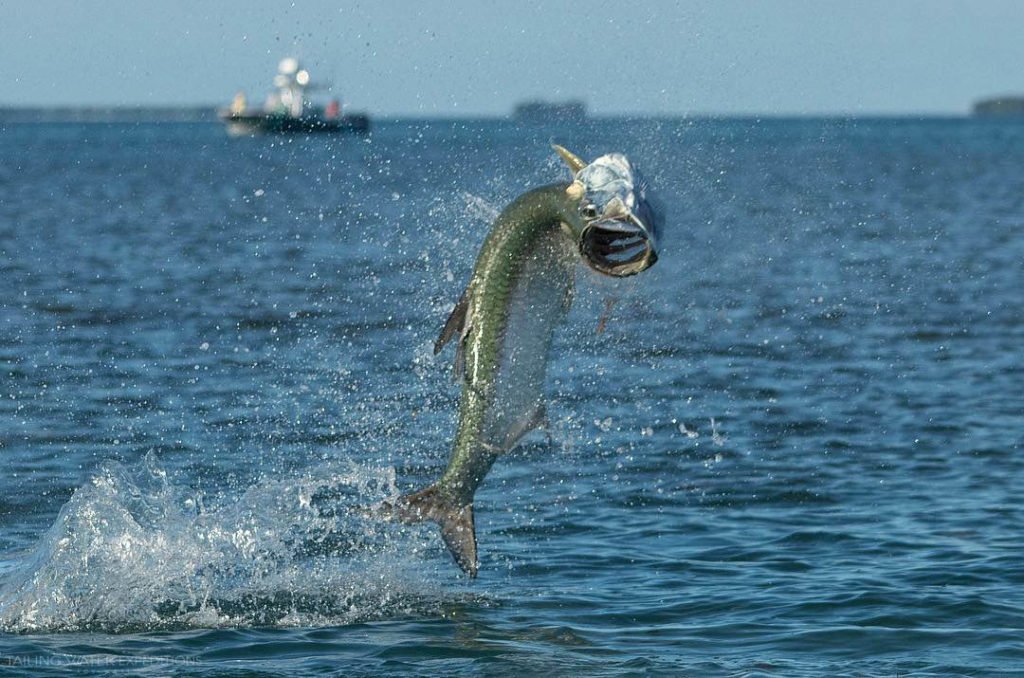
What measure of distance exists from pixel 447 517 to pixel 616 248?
7.47ft

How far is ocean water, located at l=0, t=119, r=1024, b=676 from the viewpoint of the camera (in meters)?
10.2

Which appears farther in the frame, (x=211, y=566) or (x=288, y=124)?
(x=288, y=124)

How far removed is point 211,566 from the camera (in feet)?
37.8

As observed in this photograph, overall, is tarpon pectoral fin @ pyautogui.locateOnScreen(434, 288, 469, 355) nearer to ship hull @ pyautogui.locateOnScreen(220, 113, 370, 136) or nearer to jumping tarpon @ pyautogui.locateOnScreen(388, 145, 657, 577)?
jumping tarpon @ pyautogui.locateOnScreen(388, 145, 657, 577)

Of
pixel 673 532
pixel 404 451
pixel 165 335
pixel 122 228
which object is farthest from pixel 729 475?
pixel 122 228

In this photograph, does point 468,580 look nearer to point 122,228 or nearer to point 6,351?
point 6,351

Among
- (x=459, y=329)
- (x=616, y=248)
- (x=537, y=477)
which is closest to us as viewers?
(x=616, y=248)

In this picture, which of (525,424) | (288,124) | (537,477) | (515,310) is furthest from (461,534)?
(288,124)

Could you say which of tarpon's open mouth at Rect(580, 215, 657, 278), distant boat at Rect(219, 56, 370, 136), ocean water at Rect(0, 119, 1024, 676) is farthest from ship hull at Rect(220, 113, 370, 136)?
tarpon's open mouth at Rect(580, 215, 657, 278)

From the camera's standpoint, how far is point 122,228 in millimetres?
44781

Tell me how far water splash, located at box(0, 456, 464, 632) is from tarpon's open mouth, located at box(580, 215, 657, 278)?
2.78 meters

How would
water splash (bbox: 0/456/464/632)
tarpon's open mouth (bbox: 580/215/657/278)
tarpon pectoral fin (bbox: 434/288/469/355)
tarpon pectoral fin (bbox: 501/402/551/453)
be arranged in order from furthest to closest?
water splash (bbox: 0/456/464/632) → tarpon pectoral fin (bbox: 501/402/551/453) → tarpon pectoral fin (bbox: 434/288/469/355) → tarpon's open mouth (bbox: 580/215/657/278)

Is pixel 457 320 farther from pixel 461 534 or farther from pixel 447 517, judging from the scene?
pixel 461 534

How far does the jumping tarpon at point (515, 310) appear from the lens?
813 centimetres
